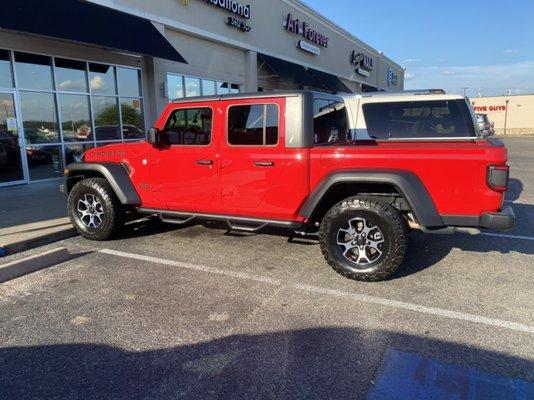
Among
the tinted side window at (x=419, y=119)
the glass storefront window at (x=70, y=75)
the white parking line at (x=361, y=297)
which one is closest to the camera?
the white parking line at (x=361, y=297)

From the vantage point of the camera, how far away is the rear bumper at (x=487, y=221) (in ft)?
13.1

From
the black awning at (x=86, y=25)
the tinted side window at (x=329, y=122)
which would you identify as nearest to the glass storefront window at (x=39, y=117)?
the black awning at (x=86, y=25)

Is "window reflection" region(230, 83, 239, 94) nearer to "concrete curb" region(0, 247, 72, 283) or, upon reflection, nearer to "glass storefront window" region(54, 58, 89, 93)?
"glass storefront window" region(54, 58, 89, 93)

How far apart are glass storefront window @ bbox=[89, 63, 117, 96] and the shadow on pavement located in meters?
10.5

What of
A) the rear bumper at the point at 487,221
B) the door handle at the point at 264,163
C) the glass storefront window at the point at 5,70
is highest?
the glass storefront window at the point at 5,70

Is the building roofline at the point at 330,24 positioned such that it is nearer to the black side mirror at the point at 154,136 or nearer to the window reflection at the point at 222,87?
the window reflection at the point at 222,87

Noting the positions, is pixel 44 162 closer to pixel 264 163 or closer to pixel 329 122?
pixel 264 163

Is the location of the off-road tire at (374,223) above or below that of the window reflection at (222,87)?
below

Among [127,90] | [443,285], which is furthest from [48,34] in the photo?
[443,285]

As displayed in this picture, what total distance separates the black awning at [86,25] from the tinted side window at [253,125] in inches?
234

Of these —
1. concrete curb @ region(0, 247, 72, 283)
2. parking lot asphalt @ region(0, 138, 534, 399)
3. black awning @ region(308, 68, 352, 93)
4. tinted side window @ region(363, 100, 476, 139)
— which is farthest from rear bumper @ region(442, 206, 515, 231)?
black awning @ region(308, 68, 352, 93)

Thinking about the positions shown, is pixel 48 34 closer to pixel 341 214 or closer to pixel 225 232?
pixel 225 232

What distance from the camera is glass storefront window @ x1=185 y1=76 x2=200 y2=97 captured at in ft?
50.4

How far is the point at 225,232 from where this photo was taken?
6.38 meters
